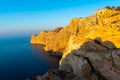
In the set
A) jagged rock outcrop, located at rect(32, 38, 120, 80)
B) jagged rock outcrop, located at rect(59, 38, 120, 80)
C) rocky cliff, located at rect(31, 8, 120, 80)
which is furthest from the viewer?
rocky cliff, located at rect(31, 8, 120, 80)

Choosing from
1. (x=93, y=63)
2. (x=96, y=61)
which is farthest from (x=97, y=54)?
(x=93, y=63)

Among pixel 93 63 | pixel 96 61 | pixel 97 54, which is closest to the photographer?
pixel 97 54

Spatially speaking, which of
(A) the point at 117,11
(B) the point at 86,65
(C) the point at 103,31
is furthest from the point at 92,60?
(A) the point at 117,11

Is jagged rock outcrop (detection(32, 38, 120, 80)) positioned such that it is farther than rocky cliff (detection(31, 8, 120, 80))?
No

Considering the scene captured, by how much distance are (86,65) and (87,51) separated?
4138 mm

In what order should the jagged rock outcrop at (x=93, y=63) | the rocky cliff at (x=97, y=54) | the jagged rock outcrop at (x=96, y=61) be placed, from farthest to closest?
the rocky cliff at (x=97, y=54)
the jagged rock outcrop at (x=93, y=63)
the jagged rock outcrop at (x=96, y=61)

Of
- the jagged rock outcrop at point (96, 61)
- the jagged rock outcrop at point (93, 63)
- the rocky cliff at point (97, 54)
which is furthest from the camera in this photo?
the rocky cliff at point (97, 54)

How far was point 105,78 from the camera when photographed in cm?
5378

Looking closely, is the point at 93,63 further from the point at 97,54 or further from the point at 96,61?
the point at 97,54

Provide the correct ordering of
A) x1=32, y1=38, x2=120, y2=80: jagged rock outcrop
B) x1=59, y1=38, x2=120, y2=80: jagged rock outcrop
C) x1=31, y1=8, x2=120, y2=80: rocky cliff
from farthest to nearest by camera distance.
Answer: x1=31, y1=8, x2=120, y2=80: rocky cliff
x1=32, y1=38, x2=120, y2=80: jagged rock outcrop
x1=59, y1=38, x2=120, y2=80: jagged rock outcrop

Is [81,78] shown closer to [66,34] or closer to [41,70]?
[41,70]

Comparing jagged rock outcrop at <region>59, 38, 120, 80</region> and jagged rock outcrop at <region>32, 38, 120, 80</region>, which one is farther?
jagged rock outcrop at <region>32, 38, 120, 80</region>

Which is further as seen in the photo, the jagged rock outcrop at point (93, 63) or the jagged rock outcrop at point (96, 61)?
the jagged rock outcrop at point (93, 63)

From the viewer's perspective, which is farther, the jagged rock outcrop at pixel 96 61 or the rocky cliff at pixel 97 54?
the rocky cliff at pixel 97 54
